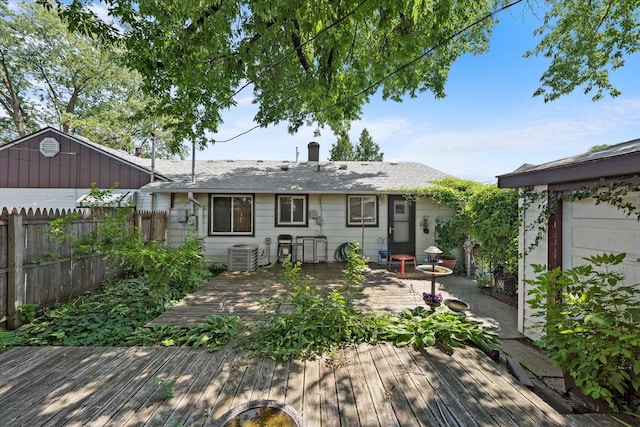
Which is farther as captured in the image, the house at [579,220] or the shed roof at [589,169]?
the house at [579,220]

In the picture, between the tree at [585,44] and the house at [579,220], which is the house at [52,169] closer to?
the house at [579,220]

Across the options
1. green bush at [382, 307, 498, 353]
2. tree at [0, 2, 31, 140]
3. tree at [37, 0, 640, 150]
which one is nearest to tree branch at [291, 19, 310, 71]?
tree at [37, 0, 640, 150]

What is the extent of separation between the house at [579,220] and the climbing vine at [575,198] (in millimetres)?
33

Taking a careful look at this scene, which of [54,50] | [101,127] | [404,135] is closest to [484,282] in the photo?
[404,135]

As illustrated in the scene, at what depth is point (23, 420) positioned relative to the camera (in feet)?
6.35

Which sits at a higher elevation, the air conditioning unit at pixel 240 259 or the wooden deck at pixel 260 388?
the air conditioning unit at pixel 240 259

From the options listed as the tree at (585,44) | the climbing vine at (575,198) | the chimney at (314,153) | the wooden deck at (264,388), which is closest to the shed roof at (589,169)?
the climbing vine at (575,198)

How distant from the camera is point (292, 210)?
835cm

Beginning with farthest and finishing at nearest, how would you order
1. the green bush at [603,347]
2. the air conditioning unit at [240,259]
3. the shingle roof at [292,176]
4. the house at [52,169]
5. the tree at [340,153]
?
the tree at [340,153]
the house at [52,169]
the shingle roof at [292,176]
the air conditioning unit at [240,259]
the green bush at [603,347]

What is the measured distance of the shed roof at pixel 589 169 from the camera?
2.46 metres

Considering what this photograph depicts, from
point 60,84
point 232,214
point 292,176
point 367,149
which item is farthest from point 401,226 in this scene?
point 60,84

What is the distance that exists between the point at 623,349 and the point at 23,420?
447 cm

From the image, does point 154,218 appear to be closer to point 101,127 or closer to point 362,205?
point 362,205

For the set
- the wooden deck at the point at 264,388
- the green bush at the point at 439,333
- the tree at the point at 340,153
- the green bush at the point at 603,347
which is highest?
the tree at the point at 340,153
